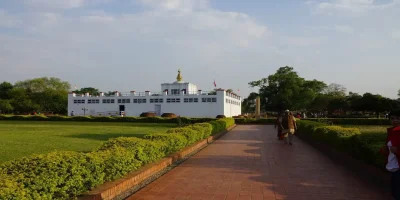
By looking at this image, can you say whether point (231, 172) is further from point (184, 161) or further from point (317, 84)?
point (317, 84)

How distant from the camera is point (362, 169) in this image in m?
6.58

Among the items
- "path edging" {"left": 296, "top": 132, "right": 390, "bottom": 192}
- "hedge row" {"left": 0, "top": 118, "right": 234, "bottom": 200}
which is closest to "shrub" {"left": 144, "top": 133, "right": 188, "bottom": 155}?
"hedge row" {"left": 0, "top": 118, "right": 234, "bottom": 200}

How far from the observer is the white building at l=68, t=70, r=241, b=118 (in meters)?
43.7

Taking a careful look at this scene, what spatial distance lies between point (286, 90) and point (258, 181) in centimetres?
4251

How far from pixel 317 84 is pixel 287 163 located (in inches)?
1778

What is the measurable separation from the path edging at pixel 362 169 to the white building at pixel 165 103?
3370 cm

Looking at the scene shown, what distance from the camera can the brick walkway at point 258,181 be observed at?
4.91 metres

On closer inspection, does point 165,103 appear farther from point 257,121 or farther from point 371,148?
point 371,148

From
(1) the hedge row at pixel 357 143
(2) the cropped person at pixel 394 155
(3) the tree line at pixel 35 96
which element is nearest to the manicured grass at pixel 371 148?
(1) the hedge row at pixel 357 143

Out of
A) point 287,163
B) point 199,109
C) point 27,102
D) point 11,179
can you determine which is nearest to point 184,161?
point 287,163

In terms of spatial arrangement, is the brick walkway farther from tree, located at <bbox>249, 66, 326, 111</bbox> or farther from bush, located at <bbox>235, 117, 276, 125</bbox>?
tree, located at <bbox>249, 66, 326, 111</bbox>

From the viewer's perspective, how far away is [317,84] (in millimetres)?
50219

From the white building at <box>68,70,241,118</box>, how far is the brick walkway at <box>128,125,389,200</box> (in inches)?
1387

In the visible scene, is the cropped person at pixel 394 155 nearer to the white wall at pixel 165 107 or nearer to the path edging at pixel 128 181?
the path edging at pixel 128 181
